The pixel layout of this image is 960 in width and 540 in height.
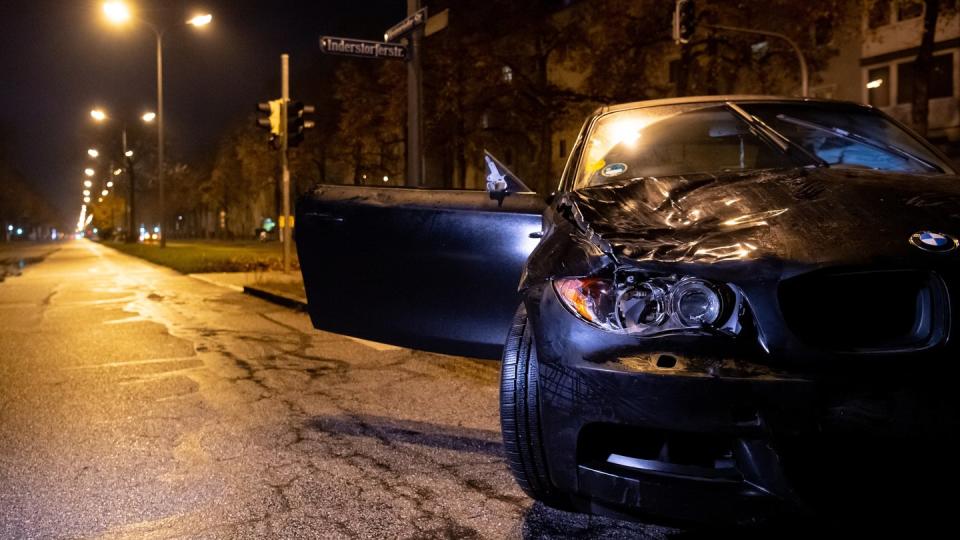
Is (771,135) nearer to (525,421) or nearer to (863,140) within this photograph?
(863,140)

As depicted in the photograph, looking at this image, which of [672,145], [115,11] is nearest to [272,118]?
[115,11]

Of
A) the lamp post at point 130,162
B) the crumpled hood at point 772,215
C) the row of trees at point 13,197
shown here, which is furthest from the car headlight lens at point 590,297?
the row of trees at point 13,197

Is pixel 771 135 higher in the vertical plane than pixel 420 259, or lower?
higher

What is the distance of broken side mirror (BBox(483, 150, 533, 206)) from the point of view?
3.68 meters

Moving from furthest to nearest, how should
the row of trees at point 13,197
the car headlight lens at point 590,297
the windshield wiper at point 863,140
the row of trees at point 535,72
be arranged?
the row of trees at point 13,197
the row of trees at point 535,72
the windshield wiper at point 863,140
the car headlight lens at point 590,297

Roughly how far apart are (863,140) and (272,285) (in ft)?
41.7

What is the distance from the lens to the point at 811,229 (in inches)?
89.6

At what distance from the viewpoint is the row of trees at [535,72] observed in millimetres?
22328

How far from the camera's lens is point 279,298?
12.9 metres

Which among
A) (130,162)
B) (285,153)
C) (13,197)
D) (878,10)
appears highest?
(878,10)

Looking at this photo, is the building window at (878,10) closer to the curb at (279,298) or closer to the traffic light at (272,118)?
the traffic light at (272,118)

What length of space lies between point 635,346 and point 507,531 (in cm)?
121

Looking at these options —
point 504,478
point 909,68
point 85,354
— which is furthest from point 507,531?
point 909,68

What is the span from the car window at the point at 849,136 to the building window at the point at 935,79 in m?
27.5
